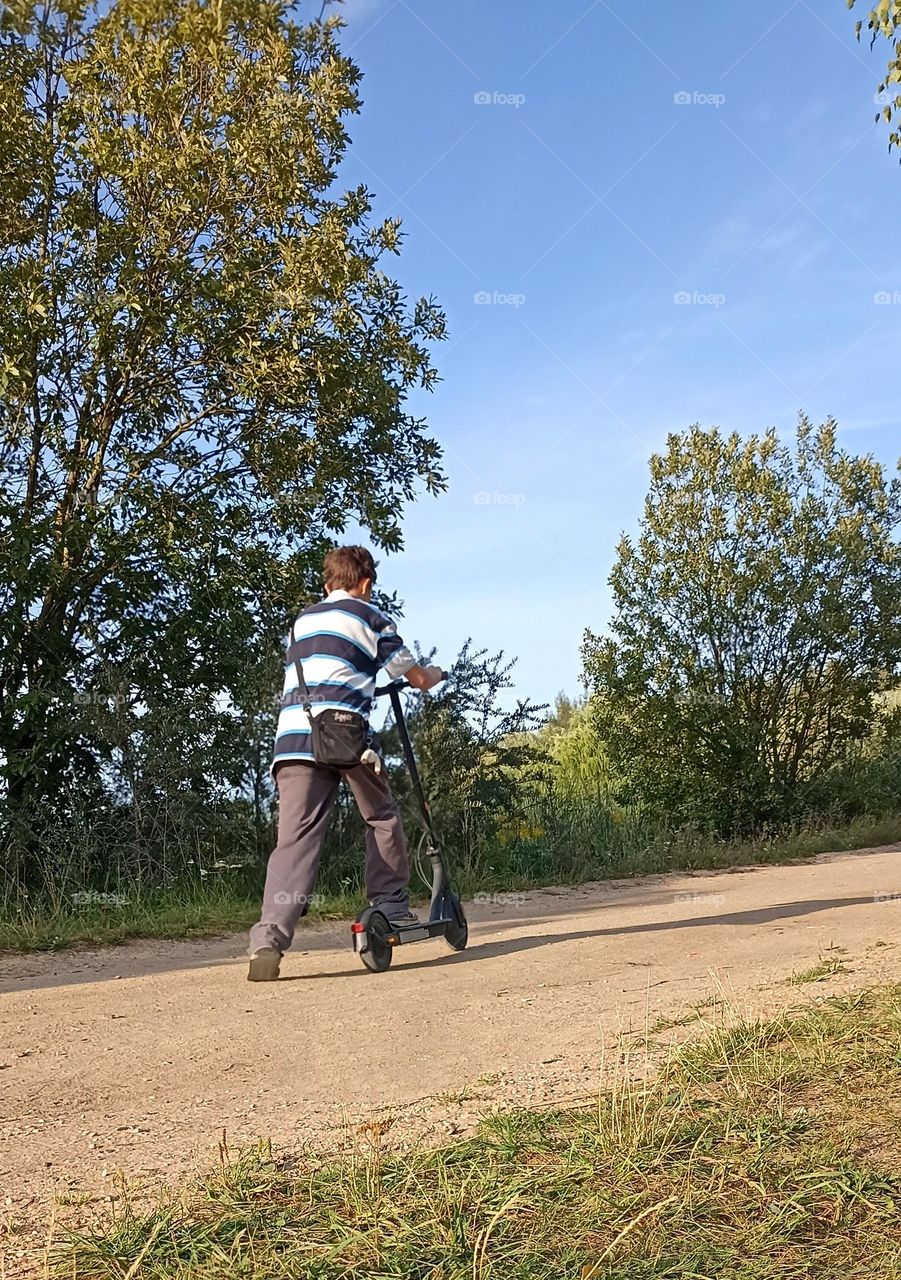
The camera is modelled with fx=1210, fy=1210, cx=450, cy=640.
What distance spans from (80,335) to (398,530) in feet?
10.8

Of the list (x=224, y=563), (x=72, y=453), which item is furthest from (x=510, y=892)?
(x=72, y=453)

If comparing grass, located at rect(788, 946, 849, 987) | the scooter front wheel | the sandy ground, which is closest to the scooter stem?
the scooter front wheel

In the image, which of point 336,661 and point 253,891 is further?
point 253,891

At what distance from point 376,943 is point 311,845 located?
0.65 metres

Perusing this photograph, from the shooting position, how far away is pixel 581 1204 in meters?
3.05

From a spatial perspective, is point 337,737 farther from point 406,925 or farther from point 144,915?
point 144,915

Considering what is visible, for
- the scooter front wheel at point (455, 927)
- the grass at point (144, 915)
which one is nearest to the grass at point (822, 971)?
the scooter front wheel at point (455, 927)

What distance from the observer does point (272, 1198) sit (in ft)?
10.4

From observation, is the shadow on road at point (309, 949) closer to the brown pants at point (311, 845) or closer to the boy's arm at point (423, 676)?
the brown pants at point (311, 845)

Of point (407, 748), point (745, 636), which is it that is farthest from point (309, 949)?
point (745, 636)

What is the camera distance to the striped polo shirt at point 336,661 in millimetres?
6426

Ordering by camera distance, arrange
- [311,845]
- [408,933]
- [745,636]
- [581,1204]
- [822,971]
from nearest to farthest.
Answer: [581,1204] < [822,971] < [311,845] < [408,933] < [745,636]

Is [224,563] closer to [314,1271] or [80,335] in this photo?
[80,335]

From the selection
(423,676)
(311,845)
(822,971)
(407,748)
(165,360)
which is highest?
(165,360)
